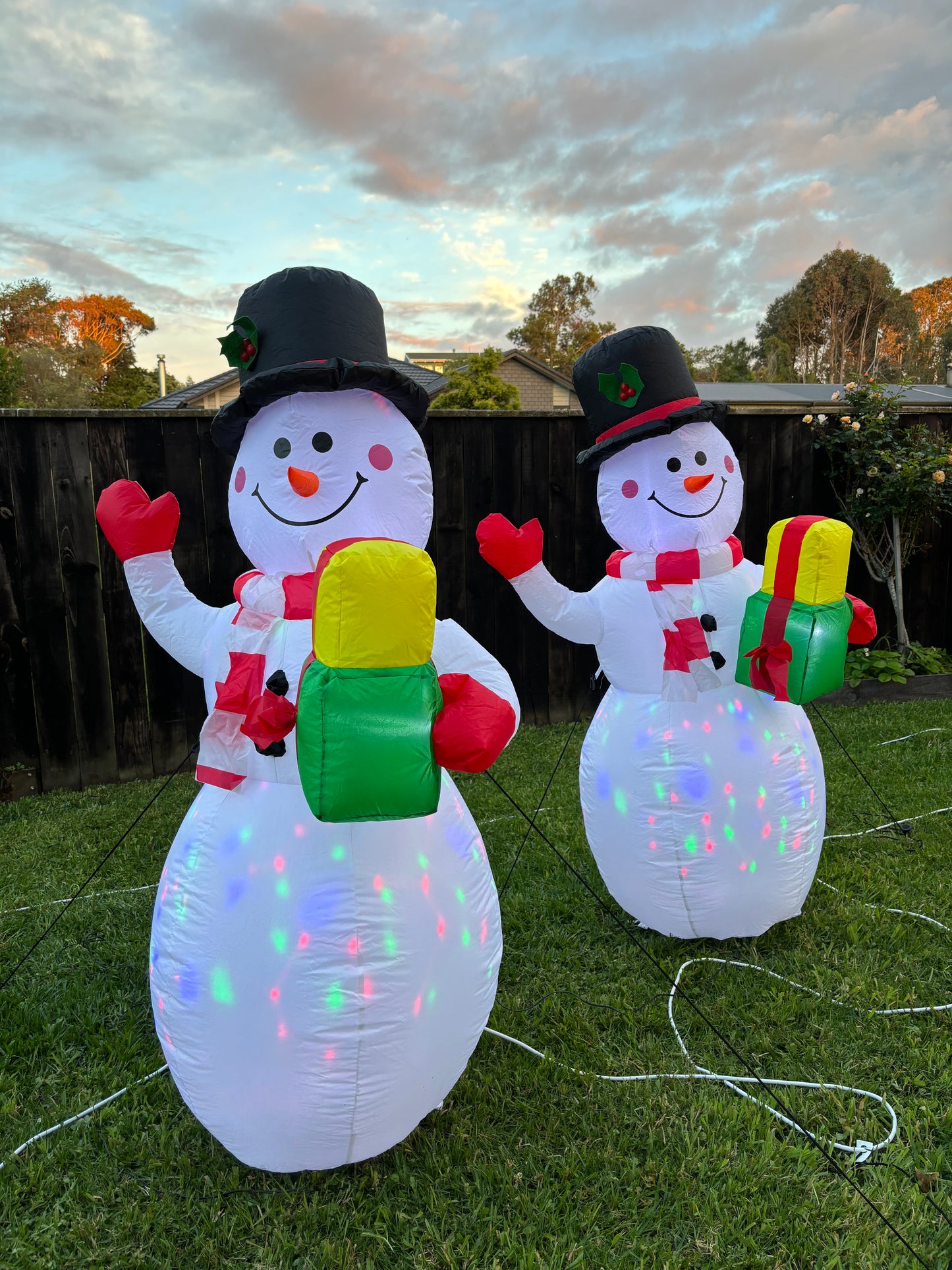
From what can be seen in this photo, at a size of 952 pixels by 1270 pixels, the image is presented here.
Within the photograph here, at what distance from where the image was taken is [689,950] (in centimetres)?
262

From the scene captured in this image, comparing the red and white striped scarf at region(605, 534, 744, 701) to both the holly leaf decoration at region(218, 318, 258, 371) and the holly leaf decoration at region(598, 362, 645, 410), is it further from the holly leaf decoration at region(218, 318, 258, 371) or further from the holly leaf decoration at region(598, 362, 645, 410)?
the holly leaf decoration at region(218, 318, 258, 371)

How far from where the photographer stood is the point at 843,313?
3662 cm

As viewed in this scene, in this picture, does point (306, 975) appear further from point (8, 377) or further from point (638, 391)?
point (8, 377)

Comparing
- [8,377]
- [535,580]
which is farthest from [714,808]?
[8,377]

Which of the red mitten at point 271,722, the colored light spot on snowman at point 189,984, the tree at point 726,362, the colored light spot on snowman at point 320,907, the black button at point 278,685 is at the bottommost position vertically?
the colored light spot on snowman at point 189,984

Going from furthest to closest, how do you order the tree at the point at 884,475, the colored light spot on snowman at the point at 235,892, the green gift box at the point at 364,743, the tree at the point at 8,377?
the tree at the point at 8,377 < the tree at the point at 884,475 < the colored light spot on snowman at the point at 235,892 < the green gift box at the point at 364,743

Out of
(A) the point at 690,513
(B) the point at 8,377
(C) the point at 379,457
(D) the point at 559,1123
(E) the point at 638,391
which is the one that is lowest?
(D) the point at 559,1123

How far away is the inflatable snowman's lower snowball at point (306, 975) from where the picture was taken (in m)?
1.53

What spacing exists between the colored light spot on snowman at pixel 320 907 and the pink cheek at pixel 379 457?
873 mm

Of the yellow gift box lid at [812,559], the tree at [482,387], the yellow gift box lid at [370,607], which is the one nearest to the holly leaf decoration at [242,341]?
the yellow gift box lid at [370,607]

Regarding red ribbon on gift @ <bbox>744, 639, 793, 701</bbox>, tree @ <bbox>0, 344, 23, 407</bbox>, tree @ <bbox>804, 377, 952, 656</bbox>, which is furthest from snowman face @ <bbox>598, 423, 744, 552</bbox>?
tree @ <bbox>0, 344, 23, 407</bbox>

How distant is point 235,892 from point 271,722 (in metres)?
0.39

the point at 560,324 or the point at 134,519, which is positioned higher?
the point at 560,324

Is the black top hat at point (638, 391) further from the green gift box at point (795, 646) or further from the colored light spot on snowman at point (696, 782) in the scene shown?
the colored light spot on snowman at point (696, 782)
